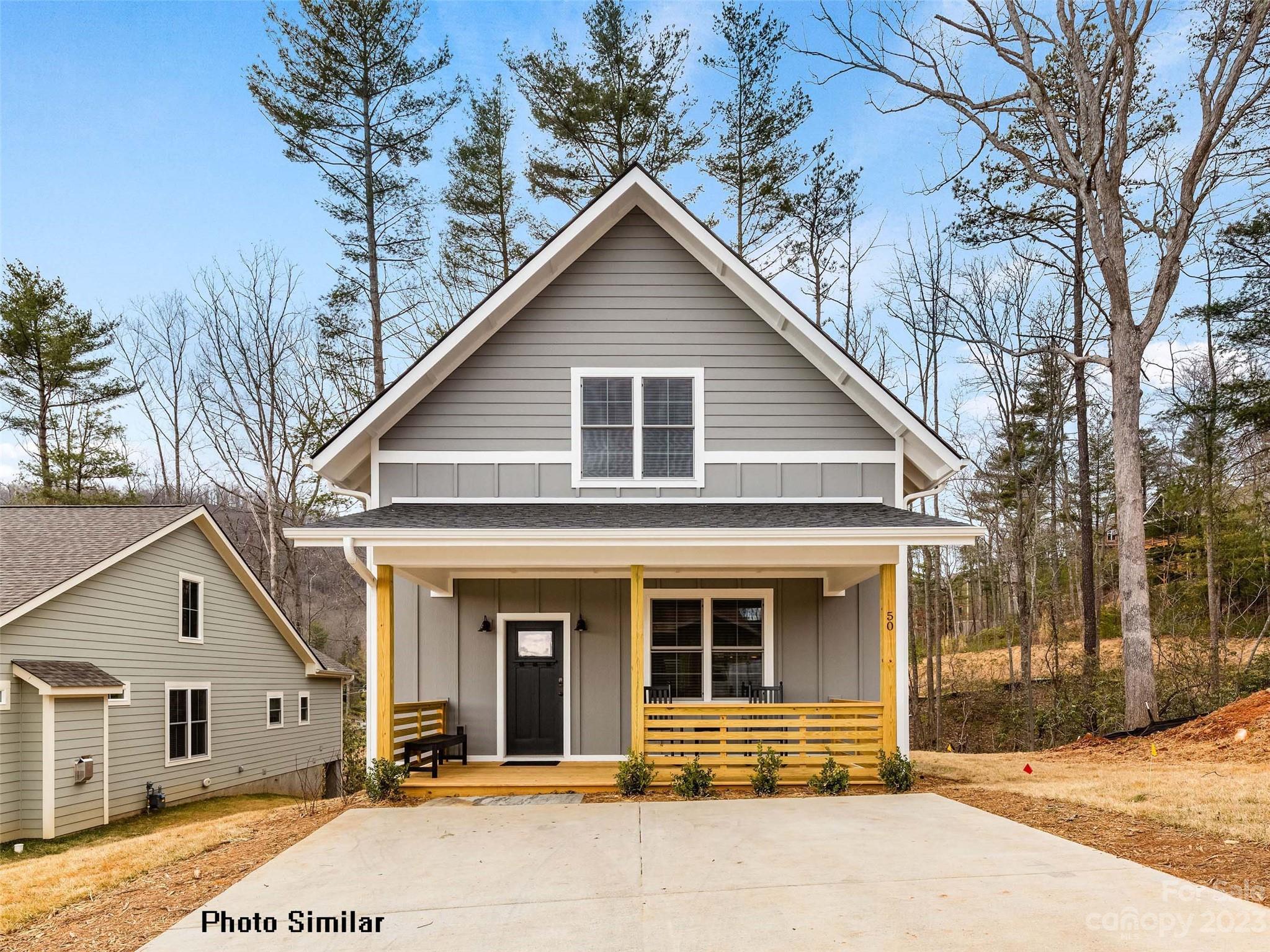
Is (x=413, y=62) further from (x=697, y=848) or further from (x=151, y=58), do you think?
(x=697, y=848)

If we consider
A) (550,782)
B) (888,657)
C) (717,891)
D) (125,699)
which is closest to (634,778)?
(550,782)

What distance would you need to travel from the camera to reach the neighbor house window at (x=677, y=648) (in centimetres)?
1105

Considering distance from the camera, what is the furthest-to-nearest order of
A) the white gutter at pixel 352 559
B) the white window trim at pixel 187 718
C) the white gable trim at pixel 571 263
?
the white window trim at pixel 187 718, the white gable trim at pixel 571 263, the white gutter at pixel 352 559

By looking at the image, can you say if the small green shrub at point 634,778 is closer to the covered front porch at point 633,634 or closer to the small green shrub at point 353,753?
the covered front porch at point 633,634

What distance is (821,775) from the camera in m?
8.94

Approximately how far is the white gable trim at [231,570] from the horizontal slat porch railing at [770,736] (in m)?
9.30

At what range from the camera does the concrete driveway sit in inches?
186

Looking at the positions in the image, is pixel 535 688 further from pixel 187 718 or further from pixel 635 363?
pixel 187 718

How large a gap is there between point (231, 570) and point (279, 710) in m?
3.77

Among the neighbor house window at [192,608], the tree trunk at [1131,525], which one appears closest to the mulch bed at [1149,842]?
the tree trunk at [1131,525]

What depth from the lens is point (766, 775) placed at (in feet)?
29.2

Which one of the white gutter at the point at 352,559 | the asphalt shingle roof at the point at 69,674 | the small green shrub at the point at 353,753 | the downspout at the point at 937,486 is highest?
the downspout at the point at 937,486

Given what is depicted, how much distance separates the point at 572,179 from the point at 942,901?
18.0 meters

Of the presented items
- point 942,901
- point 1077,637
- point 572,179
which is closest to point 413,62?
point 572,179
